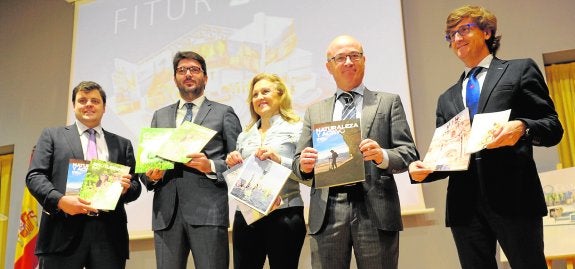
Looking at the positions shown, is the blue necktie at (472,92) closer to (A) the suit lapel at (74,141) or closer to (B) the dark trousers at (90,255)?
(B) the dark trousers at (90,255)

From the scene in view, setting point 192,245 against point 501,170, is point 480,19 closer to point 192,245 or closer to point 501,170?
point 501,170

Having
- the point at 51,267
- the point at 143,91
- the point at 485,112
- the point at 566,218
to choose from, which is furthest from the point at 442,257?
the point at 143,91

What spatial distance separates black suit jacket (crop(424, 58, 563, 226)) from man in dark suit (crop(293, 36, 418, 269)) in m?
0.20

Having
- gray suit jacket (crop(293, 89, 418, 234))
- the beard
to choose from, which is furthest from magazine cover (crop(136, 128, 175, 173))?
gray suit jacket (crop(293, 89, 418, 234))

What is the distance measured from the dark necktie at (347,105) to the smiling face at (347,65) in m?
0.04

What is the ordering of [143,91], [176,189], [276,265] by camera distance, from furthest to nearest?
[143,91], [176,189], [276,265]

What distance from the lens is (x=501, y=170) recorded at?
5.94ft

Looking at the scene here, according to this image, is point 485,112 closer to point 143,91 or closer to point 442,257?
point 442,257

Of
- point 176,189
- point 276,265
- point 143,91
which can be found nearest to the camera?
point 276,265

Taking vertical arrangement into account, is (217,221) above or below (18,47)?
below

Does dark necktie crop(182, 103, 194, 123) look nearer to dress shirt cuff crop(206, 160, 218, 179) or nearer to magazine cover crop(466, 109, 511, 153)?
dress shirt cuff crop(206, 160, 218, 179)

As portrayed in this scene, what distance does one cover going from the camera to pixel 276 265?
2291 mm

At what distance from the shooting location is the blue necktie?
1.96 m

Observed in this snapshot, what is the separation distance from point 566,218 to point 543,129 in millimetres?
1429
